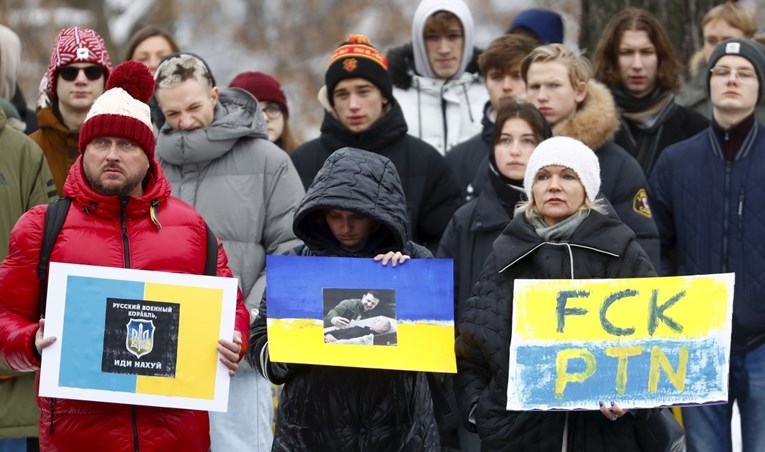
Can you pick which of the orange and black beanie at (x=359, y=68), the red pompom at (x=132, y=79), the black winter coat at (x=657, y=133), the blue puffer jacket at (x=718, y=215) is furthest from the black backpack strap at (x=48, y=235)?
the black winter coat at (x=657, y=133)

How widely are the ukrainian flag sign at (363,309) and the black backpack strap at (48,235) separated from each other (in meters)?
0.81

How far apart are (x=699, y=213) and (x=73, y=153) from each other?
10.4 ft

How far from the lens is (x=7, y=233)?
738 cm

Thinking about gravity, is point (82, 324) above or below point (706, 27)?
below

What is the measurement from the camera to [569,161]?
6262mm

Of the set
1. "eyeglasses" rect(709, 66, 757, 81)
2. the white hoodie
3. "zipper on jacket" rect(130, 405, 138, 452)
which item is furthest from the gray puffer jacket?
"eyeglasses" rect(709, 66, 757, 81)

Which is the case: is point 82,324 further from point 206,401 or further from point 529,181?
point 529,181

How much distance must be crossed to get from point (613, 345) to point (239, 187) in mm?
2326

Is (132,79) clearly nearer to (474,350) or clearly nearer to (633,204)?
(474,350)

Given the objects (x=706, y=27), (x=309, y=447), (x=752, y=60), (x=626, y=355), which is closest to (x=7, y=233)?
(x=309, y=447)

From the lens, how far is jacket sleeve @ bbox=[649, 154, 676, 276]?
813 cm

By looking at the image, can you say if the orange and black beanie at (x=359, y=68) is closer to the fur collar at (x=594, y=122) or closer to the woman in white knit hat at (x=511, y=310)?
the fur collar at (x=594, y=122)

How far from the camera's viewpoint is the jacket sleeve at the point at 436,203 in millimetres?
8102

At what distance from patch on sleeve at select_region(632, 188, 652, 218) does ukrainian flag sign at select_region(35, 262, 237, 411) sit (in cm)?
249
